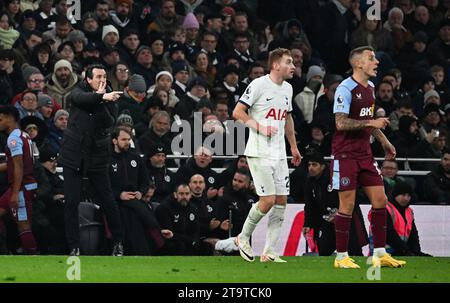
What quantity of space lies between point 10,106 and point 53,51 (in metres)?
3.65

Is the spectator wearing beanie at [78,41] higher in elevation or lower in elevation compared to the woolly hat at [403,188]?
higher

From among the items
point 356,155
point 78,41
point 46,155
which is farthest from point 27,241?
point 356,155

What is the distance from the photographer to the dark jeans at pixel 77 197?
697 inches

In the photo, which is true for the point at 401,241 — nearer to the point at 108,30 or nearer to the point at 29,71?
the point at 29,71

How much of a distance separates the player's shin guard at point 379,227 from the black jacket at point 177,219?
5.04m

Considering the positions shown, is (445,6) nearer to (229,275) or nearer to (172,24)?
(172,24)

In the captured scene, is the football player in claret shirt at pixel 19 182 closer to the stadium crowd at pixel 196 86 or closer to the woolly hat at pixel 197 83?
the stadium crowd at pixel 196 86

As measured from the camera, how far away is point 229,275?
14.7 meters

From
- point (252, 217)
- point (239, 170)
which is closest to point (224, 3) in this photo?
point (239, 170)

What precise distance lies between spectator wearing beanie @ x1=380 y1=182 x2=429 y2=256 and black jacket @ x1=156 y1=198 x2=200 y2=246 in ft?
9.48

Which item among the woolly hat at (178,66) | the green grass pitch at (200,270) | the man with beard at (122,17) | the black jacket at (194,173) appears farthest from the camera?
the man with beard at (122,17)

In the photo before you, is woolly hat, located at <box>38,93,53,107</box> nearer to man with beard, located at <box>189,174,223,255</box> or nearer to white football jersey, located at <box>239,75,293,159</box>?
man with beard, located at <box>189,174,223,255</box>

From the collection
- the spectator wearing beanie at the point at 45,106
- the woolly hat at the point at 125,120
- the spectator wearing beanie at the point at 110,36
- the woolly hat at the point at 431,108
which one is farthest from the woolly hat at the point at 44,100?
the woolly hat at the point at 431,108

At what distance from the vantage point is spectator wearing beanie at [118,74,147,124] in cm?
2225
